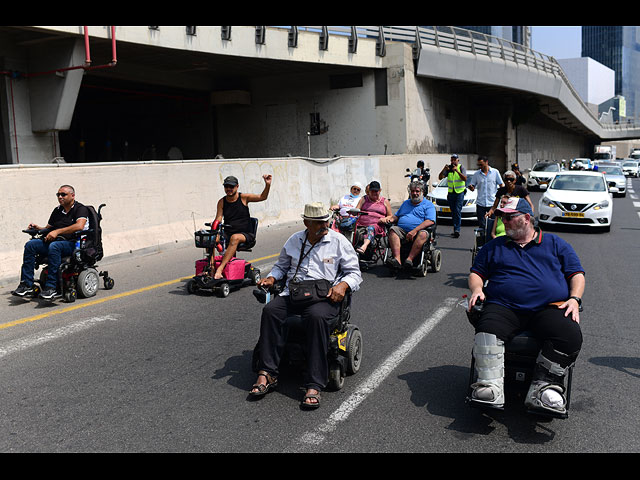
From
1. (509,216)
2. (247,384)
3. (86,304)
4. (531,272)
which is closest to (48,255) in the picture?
(86,304)

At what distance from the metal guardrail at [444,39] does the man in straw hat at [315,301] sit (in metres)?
21.5

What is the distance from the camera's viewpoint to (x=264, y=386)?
4.98 meters

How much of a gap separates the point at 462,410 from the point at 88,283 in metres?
6.08

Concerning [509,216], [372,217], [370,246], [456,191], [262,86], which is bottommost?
[370,246]

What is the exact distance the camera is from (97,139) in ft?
115

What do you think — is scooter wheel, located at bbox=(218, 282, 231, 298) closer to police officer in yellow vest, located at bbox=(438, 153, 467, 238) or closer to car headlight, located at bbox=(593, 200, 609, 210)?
police officer in yellow vest, located at bbox=(438, 153, 467, 238)

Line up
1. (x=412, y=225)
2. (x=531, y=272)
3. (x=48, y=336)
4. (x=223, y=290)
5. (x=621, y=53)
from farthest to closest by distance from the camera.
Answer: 1. (x=621, y=53)
2. (x=412, y=225)
3. (x=223, y=290)
4. (x=48, y=336)
5. (x=531, y=272)

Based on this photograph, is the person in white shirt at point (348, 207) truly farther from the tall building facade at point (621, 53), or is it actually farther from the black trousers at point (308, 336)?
the tall building facade at point (621, 53)

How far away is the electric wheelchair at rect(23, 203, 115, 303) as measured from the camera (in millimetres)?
8609

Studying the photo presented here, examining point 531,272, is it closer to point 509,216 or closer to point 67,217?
point 509,216

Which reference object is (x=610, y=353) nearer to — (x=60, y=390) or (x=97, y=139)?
(x=60, y=390)

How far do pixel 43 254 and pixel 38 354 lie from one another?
283cm
